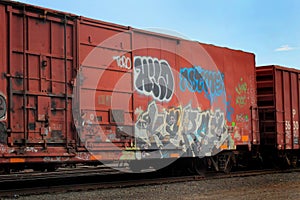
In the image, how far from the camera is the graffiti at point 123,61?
1114 cm

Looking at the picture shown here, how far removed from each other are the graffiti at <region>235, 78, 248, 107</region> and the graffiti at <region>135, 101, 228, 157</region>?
1102 millimetres

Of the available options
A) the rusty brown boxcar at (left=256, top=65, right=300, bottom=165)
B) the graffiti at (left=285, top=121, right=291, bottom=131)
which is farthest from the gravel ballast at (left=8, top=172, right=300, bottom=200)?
the graffiti at (left=285, top=121, right=291, bottom=131)

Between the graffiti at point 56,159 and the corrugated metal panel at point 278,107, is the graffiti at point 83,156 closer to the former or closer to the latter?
the graffiti at point 56,159

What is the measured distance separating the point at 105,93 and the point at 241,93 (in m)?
5.72

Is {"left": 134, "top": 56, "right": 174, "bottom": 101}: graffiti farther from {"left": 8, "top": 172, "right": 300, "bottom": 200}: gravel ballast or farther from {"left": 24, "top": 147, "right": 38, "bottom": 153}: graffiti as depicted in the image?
{"left": 24, "top": 147, "right": 38, "bottom": 153}: graffiti

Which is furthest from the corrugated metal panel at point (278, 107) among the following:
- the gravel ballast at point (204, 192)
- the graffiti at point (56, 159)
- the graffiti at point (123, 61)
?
the graffiti at point (56, 159)

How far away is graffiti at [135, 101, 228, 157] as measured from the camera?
11.6 meters

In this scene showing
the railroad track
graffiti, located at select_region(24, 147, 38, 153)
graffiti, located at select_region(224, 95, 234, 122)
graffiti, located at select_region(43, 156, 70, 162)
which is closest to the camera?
graffiti, located at select_region(24, 147, 38, 153)

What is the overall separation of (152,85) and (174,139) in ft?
5.30

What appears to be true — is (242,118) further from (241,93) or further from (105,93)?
(105,93)

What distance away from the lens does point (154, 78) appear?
1189 cm

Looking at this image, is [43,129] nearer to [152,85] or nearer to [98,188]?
[98,188]

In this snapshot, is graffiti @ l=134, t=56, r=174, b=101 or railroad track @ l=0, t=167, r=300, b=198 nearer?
railroad track @ l=0, t=167, r=300, b=198

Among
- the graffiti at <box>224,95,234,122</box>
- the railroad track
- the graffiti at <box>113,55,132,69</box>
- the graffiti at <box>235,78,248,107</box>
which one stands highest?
the graffiti at <box>113,55,132,69</box>
